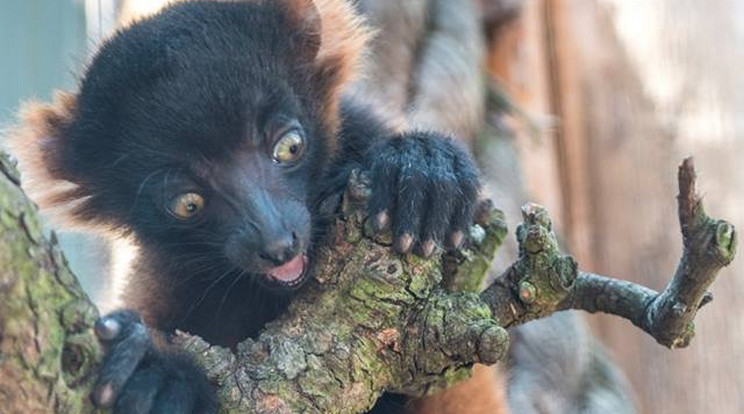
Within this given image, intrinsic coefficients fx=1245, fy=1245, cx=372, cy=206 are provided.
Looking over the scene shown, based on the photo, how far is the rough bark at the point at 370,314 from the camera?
1.31 metres

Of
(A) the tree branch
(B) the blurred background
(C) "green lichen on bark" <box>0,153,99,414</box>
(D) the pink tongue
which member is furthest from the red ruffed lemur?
(B) the blurred background

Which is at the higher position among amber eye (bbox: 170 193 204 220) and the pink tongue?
amber eye (bbox: 170 193 204 220)

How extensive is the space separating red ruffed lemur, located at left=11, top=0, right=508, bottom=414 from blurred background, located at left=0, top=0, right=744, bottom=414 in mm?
452

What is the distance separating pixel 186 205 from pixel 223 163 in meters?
0.11

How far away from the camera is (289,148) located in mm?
2008

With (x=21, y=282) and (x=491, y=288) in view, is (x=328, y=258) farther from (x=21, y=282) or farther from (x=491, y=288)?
(x=21, y=282)

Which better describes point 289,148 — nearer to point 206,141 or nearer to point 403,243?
point 206,141

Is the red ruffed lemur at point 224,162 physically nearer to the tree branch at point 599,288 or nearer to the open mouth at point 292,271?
the open mouth at point 292,271

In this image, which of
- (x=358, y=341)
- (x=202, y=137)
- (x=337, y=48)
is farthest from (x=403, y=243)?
(x=337, y=48)

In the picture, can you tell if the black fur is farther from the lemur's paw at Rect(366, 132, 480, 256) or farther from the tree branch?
the tree branch

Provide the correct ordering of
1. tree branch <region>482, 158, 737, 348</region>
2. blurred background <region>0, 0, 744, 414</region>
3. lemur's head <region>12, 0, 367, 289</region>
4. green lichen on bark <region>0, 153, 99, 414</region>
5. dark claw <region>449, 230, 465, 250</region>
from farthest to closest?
blurred background <region>0, 0, 744, 414</region> < lemur's head <region>12, 0, 367, 289</region> < dark claw <region>449, 230, 465, 250</region> < tree branch <region>482, 158, 737, 348</region> < green lichen on bark <region>0, 153, 99, 414</region>

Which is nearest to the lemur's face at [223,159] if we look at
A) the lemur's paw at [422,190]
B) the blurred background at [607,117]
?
the lemur's paw at [422,190]

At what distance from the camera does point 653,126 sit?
10.4ft

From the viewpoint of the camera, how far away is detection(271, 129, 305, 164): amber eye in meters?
1.99
